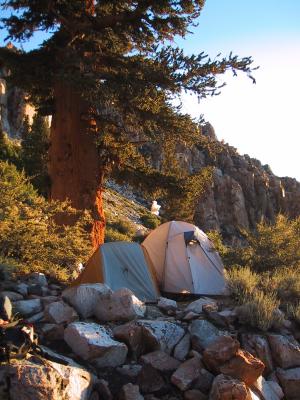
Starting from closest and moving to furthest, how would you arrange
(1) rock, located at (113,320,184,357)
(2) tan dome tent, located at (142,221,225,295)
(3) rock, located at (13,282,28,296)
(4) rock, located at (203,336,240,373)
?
(4) rock, located at (203,336,240,373), (1) rock, located at (113,320,184,357), (3) rock, located at (13,282,28,296), (2) tan dome tent, located at (142,221,225,295)

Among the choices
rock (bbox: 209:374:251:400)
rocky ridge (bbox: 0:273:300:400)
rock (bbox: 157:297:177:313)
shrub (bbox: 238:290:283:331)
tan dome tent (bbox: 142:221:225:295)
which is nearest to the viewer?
rocky ridge (bbox: 0:273:300:400)

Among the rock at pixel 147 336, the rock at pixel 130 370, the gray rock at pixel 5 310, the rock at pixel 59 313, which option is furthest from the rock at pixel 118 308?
the gray rock at pixel 5 310

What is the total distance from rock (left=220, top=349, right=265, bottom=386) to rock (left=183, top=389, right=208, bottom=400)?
366 millimetres

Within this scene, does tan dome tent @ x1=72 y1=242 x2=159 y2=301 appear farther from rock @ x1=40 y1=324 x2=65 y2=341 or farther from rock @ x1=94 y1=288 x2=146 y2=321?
rock @ x1=40 y1=324 x2=65 y2=341

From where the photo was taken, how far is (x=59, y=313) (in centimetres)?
586

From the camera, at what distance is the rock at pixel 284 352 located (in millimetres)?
6285

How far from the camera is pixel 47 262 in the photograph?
29.9ft

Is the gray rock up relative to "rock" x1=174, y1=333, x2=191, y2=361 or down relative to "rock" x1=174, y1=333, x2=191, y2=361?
up

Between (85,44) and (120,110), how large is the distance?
6.65 ft

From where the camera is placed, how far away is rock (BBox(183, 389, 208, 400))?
5.06 m

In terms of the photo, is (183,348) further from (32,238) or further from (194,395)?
(32,238)

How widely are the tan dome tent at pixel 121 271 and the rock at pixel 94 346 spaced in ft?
12.2

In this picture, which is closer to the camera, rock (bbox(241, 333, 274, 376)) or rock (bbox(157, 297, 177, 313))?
rock (bbox(241, 333, 274, 376))

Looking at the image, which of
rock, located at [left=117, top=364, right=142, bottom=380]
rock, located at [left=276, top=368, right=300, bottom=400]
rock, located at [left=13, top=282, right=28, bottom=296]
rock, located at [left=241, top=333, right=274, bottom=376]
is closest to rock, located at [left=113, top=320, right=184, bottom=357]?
rock, located at [left=117, top=364, right=142, bottom=380]
